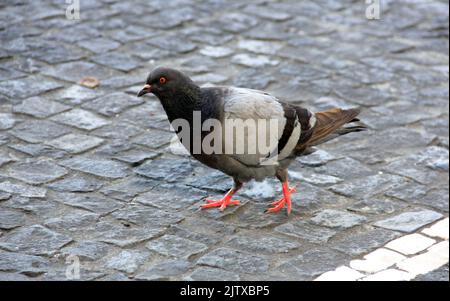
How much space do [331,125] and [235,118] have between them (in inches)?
35.0

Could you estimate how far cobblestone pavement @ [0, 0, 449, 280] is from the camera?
16.7 ft

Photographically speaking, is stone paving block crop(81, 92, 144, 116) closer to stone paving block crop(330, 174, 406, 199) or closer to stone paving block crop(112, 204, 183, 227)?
stone paving block crop(112, 204, 183, 227)

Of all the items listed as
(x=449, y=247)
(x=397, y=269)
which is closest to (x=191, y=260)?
(x=397, y=269)

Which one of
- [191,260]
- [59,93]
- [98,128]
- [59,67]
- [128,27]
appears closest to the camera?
[191,260]

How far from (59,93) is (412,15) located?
4647 millimetres

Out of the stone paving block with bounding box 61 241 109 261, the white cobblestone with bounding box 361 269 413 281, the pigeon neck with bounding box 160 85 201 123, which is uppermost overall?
the pigeon neck with bounding box 160 85 201 123

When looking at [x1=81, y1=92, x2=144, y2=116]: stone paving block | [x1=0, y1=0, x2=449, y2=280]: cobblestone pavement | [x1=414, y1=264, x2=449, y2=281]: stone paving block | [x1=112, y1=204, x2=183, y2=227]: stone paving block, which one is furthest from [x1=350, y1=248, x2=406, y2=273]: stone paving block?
[x1=81, y1=92, x2=144, y2=116]: stone paving block

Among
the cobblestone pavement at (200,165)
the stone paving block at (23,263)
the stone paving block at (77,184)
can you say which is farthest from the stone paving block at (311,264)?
the stone paving block at (77,184)

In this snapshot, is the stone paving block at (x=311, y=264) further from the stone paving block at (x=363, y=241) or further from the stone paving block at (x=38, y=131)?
the stone paving block at (x=38, y=131)

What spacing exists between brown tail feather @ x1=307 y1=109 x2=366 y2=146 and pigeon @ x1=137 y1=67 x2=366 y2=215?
14 mm

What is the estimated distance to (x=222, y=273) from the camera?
15.9ft

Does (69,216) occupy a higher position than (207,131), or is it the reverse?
(207,131)

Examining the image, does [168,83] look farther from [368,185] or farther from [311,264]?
[368,185]
